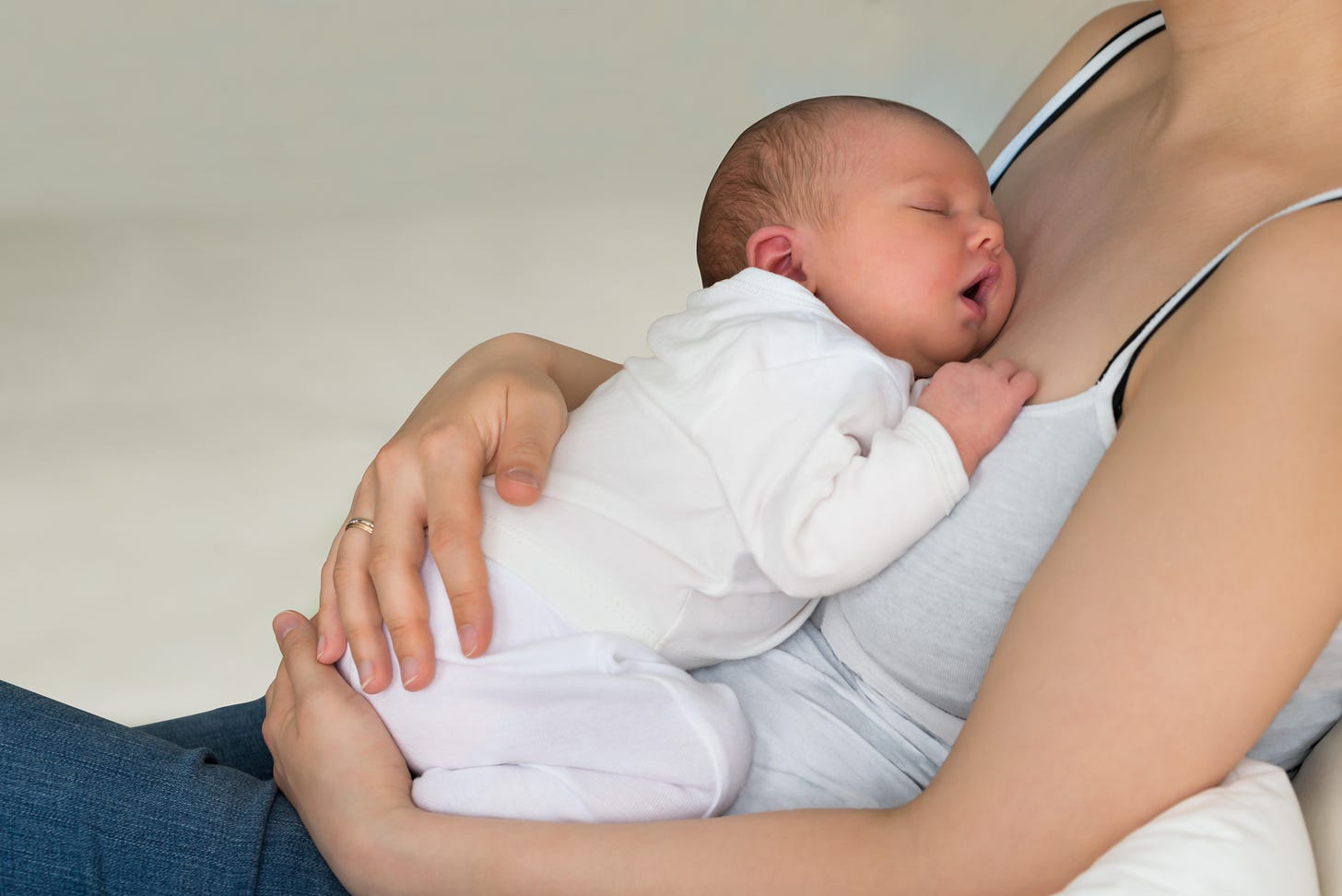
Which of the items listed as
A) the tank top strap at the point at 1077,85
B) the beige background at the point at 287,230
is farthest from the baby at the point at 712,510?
the beige background at the point at 287,230

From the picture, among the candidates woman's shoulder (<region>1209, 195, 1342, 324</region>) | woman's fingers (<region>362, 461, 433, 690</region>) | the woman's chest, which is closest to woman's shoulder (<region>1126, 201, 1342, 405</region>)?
woman's shoulder (<region>1209, 195, 1342, 324</region>)

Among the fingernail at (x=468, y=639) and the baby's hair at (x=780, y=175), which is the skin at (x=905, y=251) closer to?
the baby's hair at (x=780, y=175)

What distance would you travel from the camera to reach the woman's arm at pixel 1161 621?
2.79ft

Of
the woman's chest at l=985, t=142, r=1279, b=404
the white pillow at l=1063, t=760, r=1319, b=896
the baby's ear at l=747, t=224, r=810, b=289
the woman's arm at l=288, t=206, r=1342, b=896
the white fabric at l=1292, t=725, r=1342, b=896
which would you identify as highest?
the baby's ear at l=747, t=224, r=810, b=289

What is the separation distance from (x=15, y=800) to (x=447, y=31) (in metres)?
3.37

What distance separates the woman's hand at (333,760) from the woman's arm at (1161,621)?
0.31 metres

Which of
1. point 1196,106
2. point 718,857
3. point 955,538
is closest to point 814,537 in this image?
point 955,538

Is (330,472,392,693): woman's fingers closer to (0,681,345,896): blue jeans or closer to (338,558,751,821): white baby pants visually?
(338,558,751,821): white baby pants

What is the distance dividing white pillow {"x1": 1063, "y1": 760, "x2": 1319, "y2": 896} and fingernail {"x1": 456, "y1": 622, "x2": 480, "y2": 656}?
532 millimetres

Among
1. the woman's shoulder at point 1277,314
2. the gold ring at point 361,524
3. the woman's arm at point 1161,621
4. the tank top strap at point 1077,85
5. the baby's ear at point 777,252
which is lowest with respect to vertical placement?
the woman's arm at point 1161,621

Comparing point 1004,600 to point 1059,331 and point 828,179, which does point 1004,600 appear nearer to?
Result: point 1059,331

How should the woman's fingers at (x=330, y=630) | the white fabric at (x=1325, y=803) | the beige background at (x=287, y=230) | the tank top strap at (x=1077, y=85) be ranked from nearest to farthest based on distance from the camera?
1. the white fabric at (x=1325, y=803)
2. the woman's fingers at (x=330, y=630)
3. the tank top strap at (x=1077, y=85)
4. the beige background at (x=287, y=230)

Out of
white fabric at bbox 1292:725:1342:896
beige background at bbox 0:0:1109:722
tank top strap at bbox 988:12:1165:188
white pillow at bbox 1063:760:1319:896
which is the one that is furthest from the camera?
beige background at bbox 0:0:1109:722

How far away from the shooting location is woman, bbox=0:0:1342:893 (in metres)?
0.86
